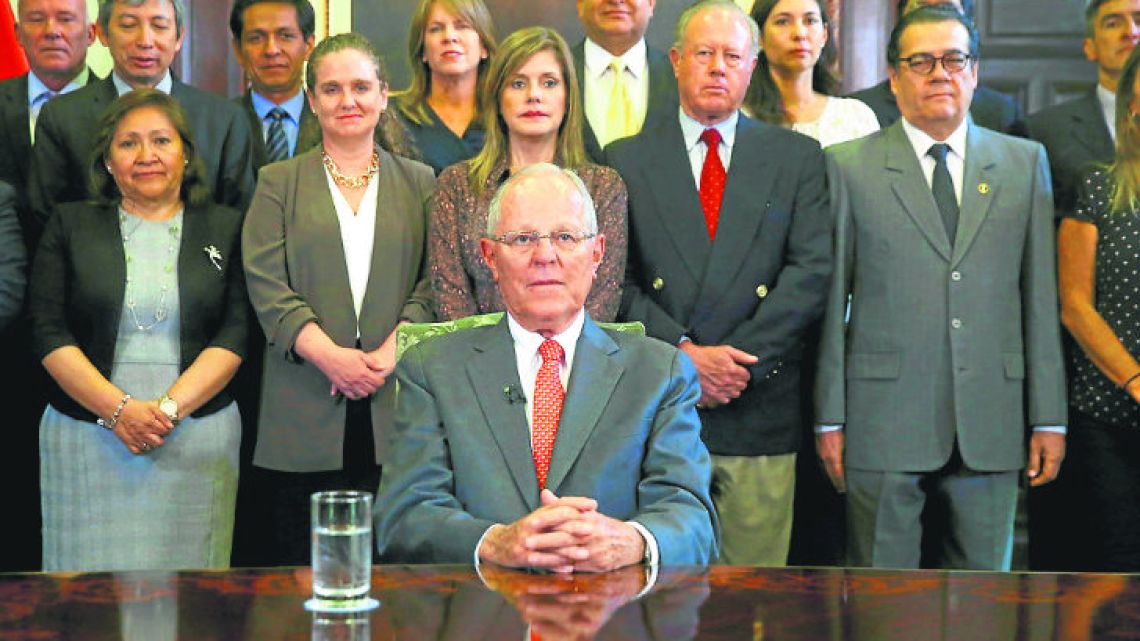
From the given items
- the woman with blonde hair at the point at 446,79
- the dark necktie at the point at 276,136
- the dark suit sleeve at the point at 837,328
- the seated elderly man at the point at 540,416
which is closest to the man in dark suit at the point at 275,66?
the dark necktie at the point at 276,136

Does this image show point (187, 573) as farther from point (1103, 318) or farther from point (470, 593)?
point (1103, 318)

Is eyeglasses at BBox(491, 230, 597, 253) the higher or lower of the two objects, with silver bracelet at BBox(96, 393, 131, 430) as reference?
higher

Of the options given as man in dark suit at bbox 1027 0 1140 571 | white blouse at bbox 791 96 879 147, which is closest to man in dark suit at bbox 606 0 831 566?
white blouse at bbox 791 96 879 147

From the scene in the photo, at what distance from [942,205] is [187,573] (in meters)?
2.43

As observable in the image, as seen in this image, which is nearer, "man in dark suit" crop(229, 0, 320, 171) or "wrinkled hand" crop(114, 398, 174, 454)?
"wrinkled hand" crop(114, 398, 174, 454)

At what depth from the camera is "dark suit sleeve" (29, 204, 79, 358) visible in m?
4.00

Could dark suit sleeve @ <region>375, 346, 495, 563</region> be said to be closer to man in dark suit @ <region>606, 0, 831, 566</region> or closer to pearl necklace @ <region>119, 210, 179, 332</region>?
man in dark suit @ <region>606, 0, 831, 566</region>

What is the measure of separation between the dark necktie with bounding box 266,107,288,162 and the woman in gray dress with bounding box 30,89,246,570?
2.21 feet

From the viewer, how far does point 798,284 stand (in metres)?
3.91

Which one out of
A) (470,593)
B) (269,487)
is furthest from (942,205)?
(470,593)

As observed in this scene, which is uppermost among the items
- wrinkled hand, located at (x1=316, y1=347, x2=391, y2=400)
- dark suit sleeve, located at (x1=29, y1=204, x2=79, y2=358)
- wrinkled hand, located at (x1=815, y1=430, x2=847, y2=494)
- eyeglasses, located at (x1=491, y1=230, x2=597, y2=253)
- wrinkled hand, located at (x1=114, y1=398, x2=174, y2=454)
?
eyeglasses, located at (x1=491, y1=230, x2=597, y2=253)

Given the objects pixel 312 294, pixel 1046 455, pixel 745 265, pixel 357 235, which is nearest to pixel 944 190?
pixel 745 265

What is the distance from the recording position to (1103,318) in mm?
3986

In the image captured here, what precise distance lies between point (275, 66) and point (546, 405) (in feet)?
7.65
